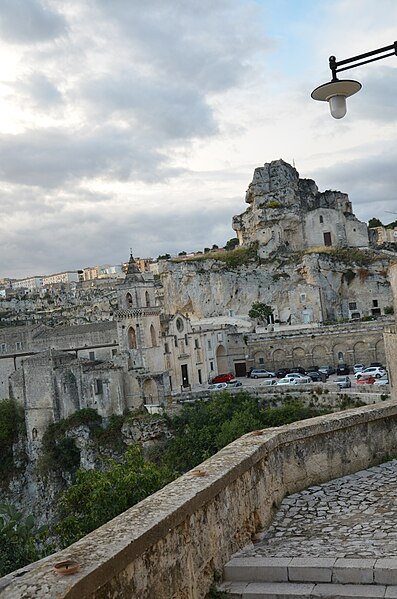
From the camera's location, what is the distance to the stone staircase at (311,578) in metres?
4.32

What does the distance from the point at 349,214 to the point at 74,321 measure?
36.1 metres

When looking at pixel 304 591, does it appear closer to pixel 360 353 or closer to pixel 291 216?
pixel 360 353

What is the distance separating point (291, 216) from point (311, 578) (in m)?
68.5

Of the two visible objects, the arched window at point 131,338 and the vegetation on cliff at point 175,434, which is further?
the arched window at point 131,338

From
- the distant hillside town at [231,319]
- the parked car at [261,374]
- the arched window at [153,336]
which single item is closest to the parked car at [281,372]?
the parked car at [261,374]

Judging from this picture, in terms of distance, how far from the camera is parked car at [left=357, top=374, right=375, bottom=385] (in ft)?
114

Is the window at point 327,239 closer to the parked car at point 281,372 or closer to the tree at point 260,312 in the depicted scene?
Result: the tree at point 260,312

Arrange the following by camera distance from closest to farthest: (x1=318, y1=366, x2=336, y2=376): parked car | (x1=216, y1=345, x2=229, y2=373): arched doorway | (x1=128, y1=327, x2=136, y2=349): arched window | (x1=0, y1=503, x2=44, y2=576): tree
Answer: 1. (x1=0, y1=503, x2=44, y2=576): tree
2. (x1=128, y1=327, x2=136, y2=349): arched window
3. (x1=318, y1=366, x2=336, y2=376): parked car
4. (x1=216, y1=345, x2=229, y2=373): arched doorway

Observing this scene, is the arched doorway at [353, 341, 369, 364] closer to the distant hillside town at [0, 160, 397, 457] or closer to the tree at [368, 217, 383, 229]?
the distant hillside town at [0, 160, 397, 457]

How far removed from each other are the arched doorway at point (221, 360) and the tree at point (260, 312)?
9528 mm

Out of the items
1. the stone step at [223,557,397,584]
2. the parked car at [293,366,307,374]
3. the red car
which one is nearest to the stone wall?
the parked car at [293,366,307,374]

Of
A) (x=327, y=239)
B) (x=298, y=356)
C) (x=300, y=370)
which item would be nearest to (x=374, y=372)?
(x=300, y=370)

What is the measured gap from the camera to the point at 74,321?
7562 centimetres

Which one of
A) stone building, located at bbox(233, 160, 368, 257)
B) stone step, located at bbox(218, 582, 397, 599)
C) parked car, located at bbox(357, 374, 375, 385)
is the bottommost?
parked car, located at bbox(357, 374, 375, 385)
